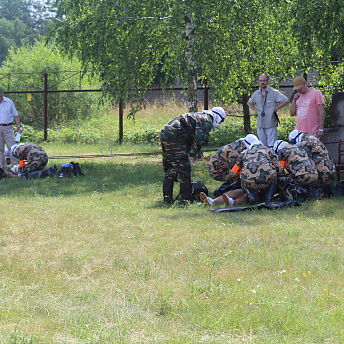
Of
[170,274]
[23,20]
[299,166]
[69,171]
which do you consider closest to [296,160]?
[299,166]

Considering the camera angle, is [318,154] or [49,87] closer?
[318,154]

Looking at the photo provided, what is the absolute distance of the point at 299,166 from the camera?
25.8 feet

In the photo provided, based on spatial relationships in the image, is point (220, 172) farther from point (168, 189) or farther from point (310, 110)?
point (310, 110)

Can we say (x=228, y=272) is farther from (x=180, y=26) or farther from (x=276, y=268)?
(x=180, y=26)

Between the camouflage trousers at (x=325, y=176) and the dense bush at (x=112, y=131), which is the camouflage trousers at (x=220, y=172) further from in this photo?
the dense bush at (x=112, y=131)

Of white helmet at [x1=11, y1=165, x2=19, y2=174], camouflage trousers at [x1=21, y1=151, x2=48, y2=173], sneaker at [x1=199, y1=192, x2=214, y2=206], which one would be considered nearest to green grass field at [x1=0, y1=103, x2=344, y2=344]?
sneaker at [x1=199, y1=192, x2=214, y2=206]

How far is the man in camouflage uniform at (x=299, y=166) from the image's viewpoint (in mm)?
7828

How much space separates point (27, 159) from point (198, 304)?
8559mm

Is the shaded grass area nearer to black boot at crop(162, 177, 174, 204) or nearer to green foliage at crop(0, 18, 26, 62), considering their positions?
black boot at crop(162, 177, 174, 204)

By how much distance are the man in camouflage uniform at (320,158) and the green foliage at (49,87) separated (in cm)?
1723

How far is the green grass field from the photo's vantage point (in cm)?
332

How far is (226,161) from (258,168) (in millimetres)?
1240

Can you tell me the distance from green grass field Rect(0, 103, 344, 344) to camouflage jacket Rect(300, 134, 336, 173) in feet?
2.43

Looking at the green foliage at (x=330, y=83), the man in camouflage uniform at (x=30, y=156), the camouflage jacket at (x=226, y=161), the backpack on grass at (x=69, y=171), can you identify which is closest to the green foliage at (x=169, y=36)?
the green foliage at (x=330, y=83)
